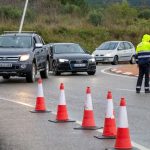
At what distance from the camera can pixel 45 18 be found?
67500 mm

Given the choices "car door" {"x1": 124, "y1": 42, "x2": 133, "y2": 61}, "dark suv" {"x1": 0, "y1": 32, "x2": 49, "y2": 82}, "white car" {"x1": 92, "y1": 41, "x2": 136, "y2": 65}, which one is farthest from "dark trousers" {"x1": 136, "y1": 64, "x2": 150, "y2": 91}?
"car door" {"x1": 124, "y1": 42, "x2": 133, "y2": 61}

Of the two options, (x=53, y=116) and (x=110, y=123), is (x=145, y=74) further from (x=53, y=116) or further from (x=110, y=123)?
(x=110, y=123)

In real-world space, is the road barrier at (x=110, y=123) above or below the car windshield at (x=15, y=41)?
below

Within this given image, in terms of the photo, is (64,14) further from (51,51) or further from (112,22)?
(51,51)

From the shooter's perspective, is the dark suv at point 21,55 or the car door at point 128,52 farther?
the car door at point 128,52

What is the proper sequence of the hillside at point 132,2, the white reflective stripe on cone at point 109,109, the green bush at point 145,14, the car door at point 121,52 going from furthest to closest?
the hillside at point 132,2 → the green bush at point 145,14 → the car door at point 121,52 → the white reflective stripe on cone at point 109,109

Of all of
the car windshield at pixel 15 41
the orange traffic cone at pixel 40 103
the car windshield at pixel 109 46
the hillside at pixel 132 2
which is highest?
the hillside at pixel 132 2

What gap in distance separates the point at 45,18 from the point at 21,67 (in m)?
44.0

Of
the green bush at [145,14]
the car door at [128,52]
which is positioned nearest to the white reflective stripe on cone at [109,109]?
the car door at [128,52]

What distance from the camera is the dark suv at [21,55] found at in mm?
23812

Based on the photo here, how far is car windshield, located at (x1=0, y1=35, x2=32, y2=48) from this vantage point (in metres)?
25.1

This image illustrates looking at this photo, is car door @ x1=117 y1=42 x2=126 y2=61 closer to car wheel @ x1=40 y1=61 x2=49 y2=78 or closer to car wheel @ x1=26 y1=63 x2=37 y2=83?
car wheel @ x1=40 y1=61 x2=49 y2=78

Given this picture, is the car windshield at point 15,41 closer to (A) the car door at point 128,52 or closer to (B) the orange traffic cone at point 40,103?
(B) the orange traffic cone at point 40,103

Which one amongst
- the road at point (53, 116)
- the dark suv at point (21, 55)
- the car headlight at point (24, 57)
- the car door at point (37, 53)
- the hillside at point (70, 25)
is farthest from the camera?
the hillside at point (70, 25)
